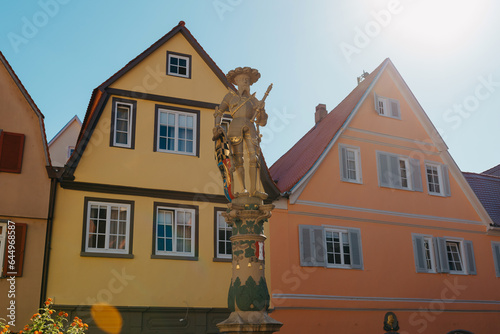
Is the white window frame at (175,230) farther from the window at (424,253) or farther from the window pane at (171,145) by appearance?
the window at (424,253)

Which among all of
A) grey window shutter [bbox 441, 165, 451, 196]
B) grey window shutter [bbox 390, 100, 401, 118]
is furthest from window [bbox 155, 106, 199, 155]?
grey window shutter [bbox 441, 165, 451, 196]

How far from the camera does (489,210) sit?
22562 mm

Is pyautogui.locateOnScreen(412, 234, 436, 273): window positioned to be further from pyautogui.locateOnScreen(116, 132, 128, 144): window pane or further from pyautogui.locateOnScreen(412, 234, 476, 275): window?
pyautogui.locateOnScreen(116, 132, 128, 144): window pane

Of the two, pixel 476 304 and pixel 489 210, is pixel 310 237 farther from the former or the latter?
pixel 489 210

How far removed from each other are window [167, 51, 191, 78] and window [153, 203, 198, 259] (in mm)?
4152

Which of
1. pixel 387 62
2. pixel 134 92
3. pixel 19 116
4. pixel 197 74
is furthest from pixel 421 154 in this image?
pixel 19 116

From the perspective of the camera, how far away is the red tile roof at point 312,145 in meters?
18.6

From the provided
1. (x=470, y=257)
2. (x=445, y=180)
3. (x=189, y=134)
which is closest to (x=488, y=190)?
(x=445, y=180)

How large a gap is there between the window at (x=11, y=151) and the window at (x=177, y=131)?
3.63 m

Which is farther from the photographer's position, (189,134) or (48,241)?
(189,134)

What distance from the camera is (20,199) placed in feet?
46.1

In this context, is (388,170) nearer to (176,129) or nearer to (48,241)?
(176,129)

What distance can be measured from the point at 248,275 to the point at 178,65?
10088mm

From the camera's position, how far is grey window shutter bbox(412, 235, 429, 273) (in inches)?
749
